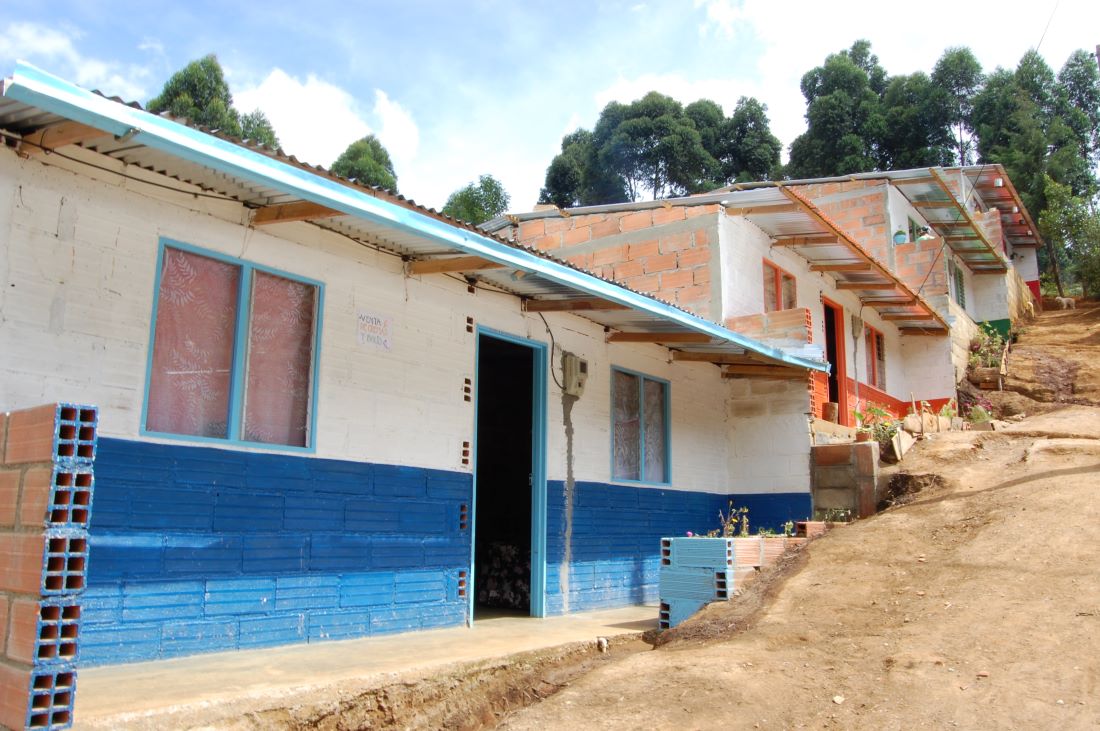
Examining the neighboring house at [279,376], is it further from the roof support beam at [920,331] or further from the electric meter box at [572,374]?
the roof support beam at [920,331]

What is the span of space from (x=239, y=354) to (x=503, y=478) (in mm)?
5337

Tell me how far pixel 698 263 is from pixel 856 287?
197 inches

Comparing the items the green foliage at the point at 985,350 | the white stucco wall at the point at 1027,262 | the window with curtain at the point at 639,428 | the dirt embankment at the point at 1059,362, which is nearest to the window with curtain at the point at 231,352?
the window with curtain at the point at 639,428

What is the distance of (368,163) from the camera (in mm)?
38344

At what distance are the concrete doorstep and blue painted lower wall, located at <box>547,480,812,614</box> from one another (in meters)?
1.55

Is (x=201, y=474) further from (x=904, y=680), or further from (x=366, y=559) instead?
(x=904, y=680)

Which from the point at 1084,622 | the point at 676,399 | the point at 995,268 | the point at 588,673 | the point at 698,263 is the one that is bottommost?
the point at 588,673

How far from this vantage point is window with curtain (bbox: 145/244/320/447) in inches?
247

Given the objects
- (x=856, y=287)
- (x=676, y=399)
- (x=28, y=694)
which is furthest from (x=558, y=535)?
(x=856, y=287)

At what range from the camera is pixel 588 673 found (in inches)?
266

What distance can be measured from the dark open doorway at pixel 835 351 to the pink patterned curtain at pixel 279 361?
1154cm

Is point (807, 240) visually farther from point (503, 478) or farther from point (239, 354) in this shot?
point (239, 354)

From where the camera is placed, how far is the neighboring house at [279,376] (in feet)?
18.3

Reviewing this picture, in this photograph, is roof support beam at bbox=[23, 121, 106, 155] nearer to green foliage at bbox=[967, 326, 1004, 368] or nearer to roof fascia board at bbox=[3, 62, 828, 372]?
roof fascia board at bbox=[3, 62, 828, 372]
